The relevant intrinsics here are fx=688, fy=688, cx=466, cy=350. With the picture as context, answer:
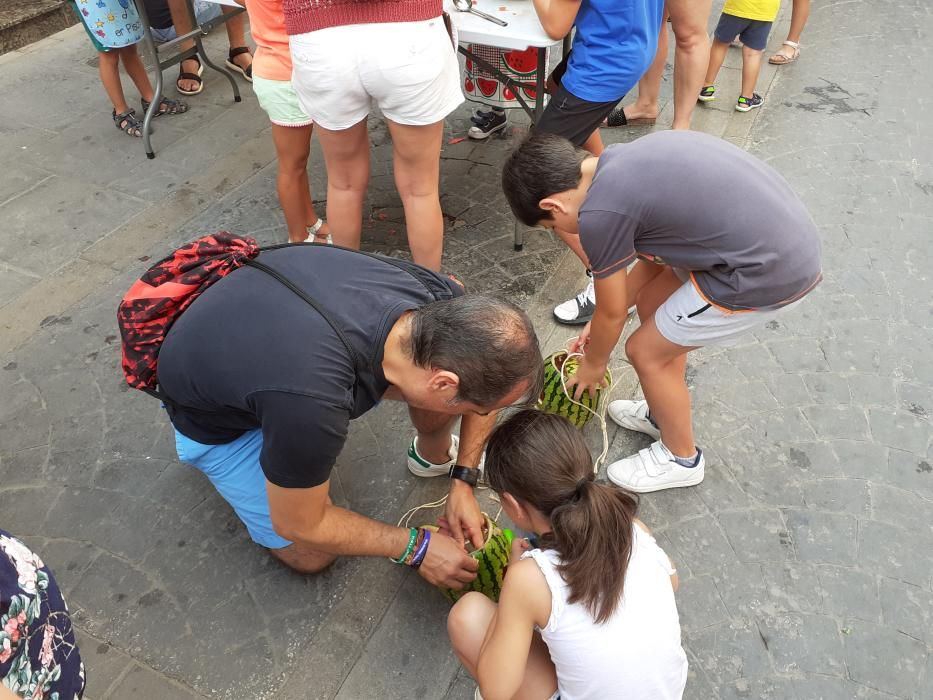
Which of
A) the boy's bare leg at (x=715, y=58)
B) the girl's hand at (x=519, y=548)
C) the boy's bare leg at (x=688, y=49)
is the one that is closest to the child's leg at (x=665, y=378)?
the girl's hand at (x=519, y=548)

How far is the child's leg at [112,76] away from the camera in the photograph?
4020 mm

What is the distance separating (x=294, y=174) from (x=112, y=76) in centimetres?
182

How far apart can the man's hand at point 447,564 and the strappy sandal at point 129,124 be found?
353 centimetres

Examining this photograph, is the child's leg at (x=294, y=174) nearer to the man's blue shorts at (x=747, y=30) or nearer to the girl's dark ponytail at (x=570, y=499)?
the girl's dark ponytail at (x=570, y=499)

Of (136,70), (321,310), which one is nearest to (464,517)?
(321,310)

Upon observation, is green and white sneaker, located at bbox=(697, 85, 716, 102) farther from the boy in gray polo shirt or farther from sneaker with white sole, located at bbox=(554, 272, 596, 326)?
the boy in gray polo shirt

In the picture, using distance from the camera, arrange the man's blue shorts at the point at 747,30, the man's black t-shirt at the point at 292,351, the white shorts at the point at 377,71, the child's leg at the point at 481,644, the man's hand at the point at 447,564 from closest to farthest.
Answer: the man's black t-shirt at the point at 292,351
the child's leg at the point at 481,644
the man's hand at the point at 447,564
the white shorts at the point at 377,71
the man's blue shorts at the point at 747,30

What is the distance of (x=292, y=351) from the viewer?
1.58 metres

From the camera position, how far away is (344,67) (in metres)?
2.38

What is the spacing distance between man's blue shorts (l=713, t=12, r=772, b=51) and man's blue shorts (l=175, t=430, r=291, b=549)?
406 centimetres

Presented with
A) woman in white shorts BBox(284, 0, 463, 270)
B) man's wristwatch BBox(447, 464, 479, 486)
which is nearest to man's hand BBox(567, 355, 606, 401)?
man's wristwatch BBox(447, 464, 479, 486)

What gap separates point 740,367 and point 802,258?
1.02 meters

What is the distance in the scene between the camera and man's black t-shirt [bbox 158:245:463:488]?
157 cm

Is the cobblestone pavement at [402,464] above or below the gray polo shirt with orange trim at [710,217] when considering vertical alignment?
below
